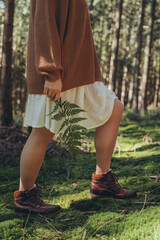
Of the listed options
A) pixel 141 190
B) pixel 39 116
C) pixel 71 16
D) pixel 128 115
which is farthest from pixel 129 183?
pixel 128 115

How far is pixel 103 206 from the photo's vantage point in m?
2.33

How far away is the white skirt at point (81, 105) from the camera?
2203mm

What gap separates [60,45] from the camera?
7.07 feet

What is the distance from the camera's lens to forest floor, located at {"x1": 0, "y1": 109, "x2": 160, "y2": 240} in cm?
181

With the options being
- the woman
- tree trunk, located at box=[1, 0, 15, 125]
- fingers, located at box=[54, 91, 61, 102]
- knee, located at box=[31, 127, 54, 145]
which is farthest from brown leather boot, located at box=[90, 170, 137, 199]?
tree trunk, located at box=[1, 0, 15, 125]

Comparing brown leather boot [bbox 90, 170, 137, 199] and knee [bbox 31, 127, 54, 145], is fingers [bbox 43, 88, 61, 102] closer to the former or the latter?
knee [bbox 31, 127, 54, 145]

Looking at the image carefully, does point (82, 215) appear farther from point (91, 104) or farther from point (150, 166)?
point (150, 166)

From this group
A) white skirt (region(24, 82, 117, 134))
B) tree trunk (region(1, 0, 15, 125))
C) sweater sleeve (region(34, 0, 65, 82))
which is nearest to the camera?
sweater sleeve (region(34, 0, 65, 82))

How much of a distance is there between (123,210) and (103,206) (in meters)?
0.26

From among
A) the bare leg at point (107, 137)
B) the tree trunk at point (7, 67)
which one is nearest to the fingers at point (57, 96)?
the bare leg at point (107, 137)

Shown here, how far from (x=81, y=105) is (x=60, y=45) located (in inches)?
22.8

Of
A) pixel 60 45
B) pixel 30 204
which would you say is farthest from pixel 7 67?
pixel 30 204

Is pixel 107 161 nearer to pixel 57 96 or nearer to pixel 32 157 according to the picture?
pixel 32 157

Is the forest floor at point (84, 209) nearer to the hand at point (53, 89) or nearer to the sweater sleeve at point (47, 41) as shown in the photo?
the hand at point (53, 89)
